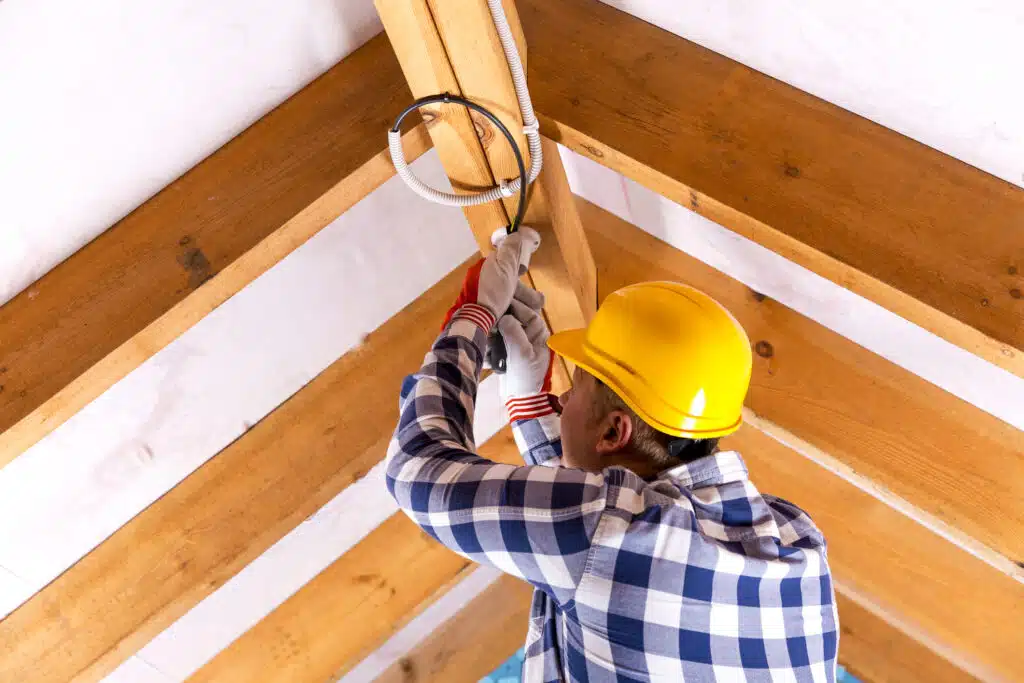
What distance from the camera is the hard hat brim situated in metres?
1.18

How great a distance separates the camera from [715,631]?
105cm

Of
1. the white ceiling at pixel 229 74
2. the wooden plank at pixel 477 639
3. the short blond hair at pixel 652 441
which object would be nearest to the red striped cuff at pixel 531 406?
the short blond hair at pixel 652 441

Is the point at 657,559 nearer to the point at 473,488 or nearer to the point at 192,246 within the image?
the point at 473,488

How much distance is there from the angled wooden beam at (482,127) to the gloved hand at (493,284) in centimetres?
9

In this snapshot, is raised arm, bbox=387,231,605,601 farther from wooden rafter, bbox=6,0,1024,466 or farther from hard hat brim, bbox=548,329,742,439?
wooden rafter, bbox=6,0,1024,466

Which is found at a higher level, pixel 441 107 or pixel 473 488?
pixel 441 107

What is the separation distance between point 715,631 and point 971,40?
0.78 m

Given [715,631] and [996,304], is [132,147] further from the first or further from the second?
[996,304]

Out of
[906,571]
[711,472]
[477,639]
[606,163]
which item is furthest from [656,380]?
[477,639]

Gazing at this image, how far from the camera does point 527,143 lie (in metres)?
1.37

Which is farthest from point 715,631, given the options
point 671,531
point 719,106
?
point 719,106

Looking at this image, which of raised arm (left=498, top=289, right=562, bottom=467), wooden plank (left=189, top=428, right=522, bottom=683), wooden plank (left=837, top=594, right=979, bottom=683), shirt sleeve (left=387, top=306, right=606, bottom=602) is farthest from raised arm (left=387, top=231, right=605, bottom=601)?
wooden plank (left=837, top=594, right=979, bottom=683)

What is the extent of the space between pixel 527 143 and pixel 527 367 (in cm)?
41

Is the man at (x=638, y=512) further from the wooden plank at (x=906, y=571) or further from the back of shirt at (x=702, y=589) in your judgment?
the wooden plank at (x=906, y=571)
